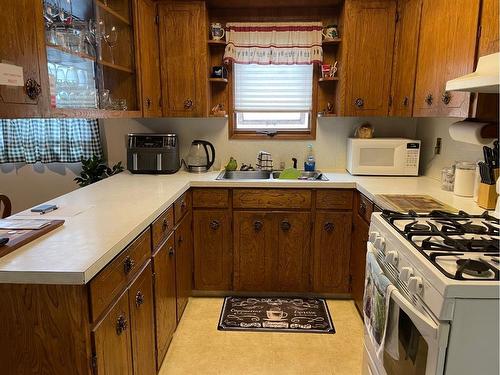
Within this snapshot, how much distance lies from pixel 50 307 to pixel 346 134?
2622 millimetres

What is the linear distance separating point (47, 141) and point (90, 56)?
1631 mm

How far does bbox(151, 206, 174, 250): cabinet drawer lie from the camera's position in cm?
191

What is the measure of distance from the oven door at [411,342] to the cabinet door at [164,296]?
110 centimetres

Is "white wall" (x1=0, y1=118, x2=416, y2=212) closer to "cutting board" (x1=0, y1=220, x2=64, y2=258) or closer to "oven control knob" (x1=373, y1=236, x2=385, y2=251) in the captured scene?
"oven control knob" (x1=373, y1=236, x2=385, y2=251)

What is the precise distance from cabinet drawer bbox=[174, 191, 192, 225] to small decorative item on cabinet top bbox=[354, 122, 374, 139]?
1.45m

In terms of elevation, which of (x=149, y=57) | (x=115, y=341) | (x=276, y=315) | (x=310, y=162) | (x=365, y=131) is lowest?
(x=276, y=315)

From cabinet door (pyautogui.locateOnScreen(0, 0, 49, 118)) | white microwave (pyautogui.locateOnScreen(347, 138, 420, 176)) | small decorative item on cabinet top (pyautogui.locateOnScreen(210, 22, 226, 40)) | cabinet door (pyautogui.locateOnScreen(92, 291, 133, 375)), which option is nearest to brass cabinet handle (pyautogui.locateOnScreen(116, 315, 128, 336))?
cabinet door (pyautogui.locateOnScreen(92, 291, 133, 375))

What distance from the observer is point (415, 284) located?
1225 millimetres

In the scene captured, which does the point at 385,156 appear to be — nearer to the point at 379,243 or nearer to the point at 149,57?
the point at 379,243

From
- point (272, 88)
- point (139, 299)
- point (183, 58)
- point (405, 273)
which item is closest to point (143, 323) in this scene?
point (139, 299)

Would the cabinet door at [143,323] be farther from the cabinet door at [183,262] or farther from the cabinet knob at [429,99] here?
the cabinet knob at [429,99]

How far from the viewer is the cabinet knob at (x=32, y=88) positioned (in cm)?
135

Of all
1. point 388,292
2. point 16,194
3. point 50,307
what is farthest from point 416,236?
point 16,194

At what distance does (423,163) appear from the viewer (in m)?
2.97
